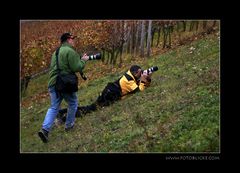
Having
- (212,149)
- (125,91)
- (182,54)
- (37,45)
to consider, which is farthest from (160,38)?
(212,149)

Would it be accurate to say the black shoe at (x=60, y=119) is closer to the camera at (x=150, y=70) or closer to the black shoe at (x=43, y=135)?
the black shoe at (x=43, y=135)

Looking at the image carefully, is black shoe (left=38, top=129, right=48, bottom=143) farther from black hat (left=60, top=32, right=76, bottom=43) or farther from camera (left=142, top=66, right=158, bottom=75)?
camera (left=142, top=66, right=158, bottom=75)

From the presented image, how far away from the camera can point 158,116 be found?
12.1m

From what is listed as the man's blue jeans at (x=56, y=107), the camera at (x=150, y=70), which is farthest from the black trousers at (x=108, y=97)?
the man's blue jeans at (x=56, y=107)

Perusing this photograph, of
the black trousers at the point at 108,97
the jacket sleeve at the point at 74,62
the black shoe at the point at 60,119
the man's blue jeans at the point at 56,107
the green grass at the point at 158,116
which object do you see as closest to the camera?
the green grass at the point at 158,116

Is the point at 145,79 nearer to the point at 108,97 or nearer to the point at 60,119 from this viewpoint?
the point at 108,97

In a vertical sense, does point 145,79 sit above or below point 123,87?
above

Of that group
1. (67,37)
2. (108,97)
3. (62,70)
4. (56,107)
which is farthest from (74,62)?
(108,97)

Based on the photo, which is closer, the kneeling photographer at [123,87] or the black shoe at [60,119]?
the black shoe at [60,119]

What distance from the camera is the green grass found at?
1103 centimetres

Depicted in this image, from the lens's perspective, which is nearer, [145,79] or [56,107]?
[56,107]

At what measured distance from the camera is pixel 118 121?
498 inches

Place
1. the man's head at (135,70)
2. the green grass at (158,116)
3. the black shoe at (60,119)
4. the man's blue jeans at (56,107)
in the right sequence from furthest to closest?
the man's head at (135,70) < the black shoe at (60,119) < the man's blue jeans at (56,107) < the green grass at (158,116)

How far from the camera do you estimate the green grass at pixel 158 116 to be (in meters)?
11.0
